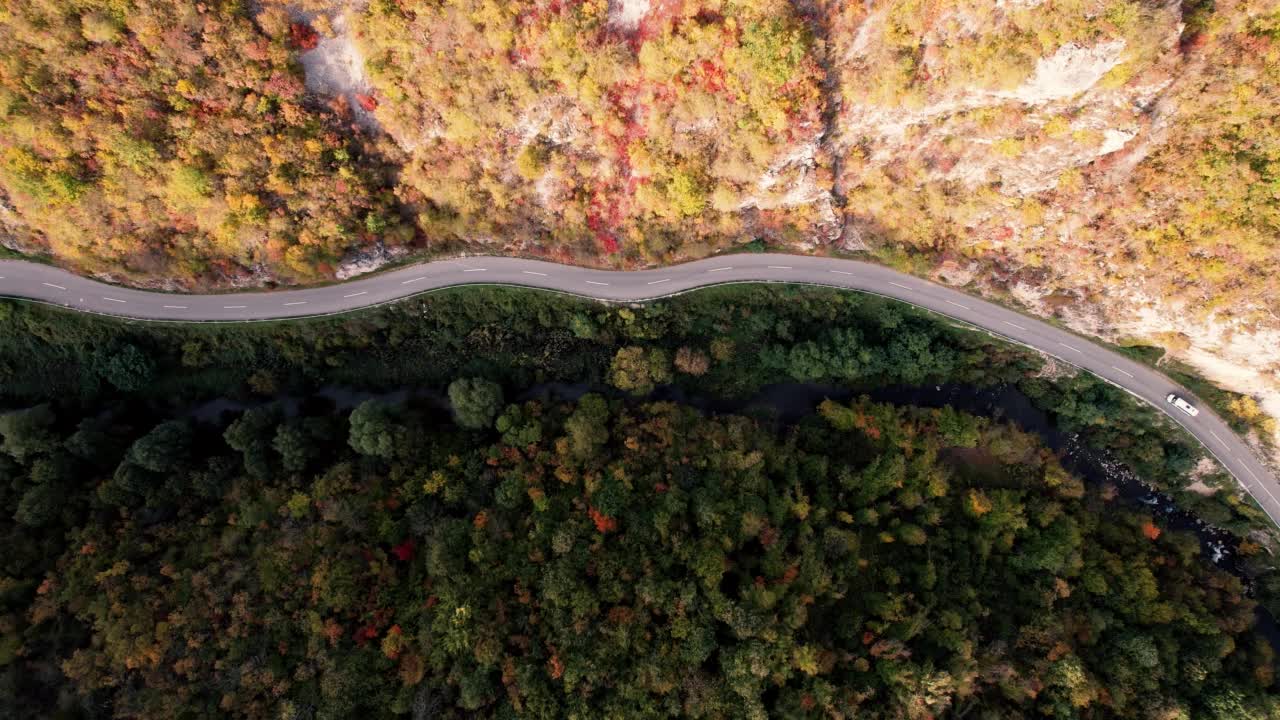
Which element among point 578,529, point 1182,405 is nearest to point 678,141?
point 578,529

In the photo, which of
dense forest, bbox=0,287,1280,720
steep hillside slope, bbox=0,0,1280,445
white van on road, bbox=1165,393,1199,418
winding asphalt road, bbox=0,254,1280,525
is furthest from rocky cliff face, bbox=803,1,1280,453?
dense forest, bbox=0,287,1280,720

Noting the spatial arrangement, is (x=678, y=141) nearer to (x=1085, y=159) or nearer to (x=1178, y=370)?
(x=1085, y=159)

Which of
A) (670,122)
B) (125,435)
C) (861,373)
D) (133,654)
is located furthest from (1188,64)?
(125,435)

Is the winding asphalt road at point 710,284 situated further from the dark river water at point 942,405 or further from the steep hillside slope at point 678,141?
the dark river water at point 942,405

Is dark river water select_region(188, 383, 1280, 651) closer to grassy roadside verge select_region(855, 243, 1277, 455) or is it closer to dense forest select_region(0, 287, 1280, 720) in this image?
dense forest select_region(0, 287, 1280, 720)

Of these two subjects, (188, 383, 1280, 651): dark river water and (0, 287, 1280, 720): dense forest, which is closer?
(0, 287, 1280, 720): dense forest

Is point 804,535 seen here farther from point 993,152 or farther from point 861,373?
point 993,152
